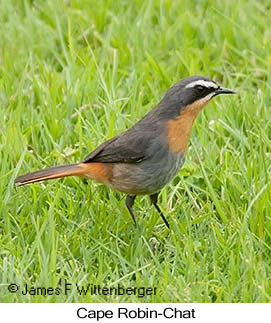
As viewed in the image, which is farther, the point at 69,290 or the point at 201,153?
the point at 201,153

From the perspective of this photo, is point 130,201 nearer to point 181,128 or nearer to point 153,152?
point 153,152

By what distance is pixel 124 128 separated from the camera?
303 inches

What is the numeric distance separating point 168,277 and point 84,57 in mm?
3278

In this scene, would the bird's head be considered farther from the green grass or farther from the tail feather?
the tail feather

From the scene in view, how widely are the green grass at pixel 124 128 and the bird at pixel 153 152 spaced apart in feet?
0.82

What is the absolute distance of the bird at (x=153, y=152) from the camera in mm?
6602

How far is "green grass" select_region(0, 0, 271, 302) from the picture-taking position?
6.04 meters

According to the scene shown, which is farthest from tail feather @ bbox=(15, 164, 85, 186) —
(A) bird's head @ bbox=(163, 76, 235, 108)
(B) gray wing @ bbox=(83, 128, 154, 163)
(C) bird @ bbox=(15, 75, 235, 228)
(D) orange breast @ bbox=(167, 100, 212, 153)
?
(A) bird's head @ bbox=(163, 76, 235, 108)

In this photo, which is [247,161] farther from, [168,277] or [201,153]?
[168,277]

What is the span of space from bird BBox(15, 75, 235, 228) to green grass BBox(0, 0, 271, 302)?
250 mm

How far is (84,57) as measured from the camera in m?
8.71

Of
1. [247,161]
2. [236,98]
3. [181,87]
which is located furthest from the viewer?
[236,98]

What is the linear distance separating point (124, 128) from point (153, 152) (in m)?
1.12

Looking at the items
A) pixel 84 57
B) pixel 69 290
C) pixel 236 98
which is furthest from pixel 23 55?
pixel 69 290
